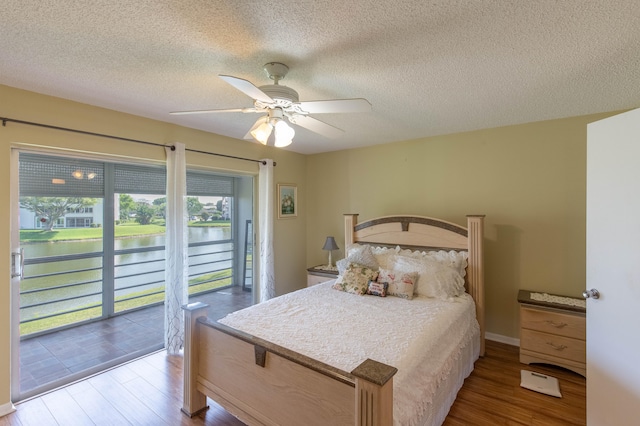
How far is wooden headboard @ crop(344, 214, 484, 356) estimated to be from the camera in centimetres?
313

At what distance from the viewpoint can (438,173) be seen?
3.77 m

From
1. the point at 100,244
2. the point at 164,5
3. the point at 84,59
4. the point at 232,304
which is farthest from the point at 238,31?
the point at 232,304

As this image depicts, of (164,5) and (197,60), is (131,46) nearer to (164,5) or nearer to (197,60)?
(197,60)

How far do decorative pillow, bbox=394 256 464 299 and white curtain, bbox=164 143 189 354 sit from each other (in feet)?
7.77

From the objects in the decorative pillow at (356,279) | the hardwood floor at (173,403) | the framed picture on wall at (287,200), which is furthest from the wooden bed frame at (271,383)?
the framed picture on wall at (287,200)

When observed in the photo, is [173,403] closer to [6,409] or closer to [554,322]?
[6,409]

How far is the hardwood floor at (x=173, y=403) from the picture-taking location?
216 cm

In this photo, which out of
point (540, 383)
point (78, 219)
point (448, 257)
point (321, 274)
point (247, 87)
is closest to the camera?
point (247, 87)

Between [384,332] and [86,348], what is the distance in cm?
321

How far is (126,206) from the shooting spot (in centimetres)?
396

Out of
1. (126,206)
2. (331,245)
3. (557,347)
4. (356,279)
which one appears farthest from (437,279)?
(126,206)

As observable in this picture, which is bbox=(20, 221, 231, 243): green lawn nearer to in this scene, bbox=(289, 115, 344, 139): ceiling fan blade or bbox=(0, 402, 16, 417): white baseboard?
bbox=(0, 402, 16, 417): white baseboard

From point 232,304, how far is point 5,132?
321cm

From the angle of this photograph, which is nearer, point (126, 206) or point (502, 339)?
point (502, 339)
